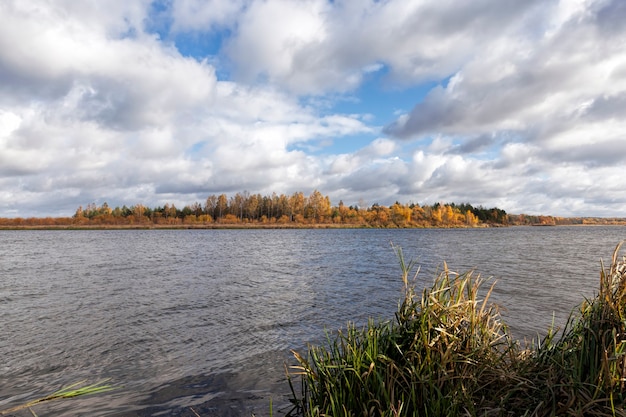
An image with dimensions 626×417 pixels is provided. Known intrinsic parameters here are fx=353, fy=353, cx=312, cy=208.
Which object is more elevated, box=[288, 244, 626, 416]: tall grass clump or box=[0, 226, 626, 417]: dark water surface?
box=[288, 244, 626, 416]: tall grass clump

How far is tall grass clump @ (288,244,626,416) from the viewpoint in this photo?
15.4 ft

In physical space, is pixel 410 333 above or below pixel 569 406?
above

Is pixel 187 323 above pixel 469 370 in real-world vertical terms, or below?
below

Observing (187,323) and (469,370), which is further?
(187,323)

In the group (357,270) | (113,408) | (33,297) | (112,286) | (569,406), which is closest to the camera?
(569,406)

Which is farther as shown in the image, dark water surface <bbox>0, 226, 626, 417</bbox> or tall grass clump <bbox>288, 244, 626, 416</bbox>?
dark water surface <bbox>0, 226, 626, 417</bbox>

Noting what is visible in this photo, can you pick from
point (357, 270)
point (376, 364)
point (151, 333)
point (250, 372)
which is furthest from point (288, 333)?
point (357, 270)

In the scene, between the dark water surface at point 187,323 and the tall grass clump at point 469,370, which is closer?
the tall grass clump at point 469,370

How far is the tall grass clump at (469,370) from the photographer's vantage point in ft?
15.4

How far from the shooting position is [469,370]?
5691 millimetres

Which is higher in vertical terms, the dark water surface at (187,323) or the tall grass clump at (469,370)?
the tall grass clump at (469,370)

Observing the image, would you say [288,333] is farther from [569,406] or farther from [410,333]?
[569,406]

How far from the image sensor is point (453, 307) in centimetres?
591

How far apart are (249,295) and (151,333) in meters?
7.94
